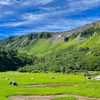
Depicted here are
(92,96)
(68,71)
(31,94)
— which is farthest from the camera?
(68,71)

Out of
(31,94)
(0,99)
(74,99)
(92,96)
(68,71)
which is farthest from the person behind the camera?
(68,71)

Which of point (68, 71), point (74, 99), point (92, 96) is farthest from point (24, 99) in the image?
point (68, 71)

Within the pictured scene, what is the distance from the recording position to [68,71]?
200 meters

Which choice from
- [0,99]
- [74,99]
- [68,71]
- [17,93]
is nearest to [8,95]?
[17,93]

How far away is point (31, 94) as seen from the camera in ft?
236

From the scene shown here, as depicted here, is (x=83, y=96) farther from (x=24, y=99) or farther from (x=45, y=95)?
(x=24, y=99)

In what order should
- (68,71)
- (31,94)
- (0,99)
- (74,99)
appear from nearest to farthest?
(0,99) < (74,99) < (31,94) < (68,71)

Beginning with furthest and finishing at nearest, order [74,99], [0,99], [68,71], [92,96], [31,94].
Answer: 1. [68,71]
2. [31,94]
3. [92,96]
4. [74,99]
5. [0,99]

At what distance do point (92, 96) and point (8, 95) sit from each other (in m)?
26.9

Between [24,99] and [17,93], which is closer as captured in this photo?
[24,99]

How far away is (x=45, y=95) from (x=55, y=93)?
4.07m

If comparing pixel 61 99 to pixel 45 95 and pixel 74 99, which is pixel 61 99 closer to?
pixel 74 99

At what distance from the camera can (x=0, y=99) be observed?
58438mm

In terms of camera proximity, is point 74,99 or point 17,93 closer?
point 74,99
